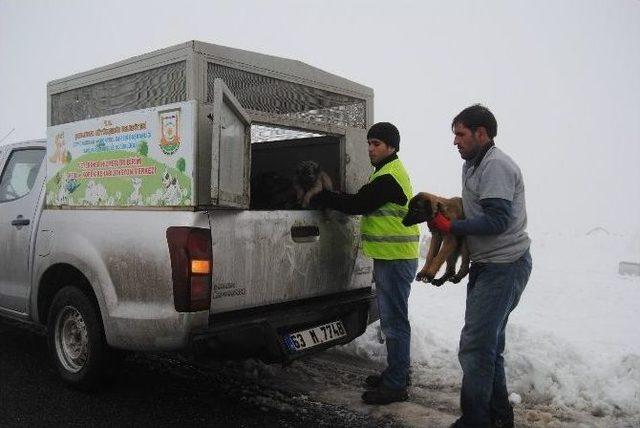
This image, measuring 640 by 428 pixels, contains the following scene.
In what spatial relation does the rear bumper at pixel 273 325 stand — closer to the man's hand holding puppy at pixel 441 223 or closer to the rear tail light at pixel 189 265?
the rear tail light at pixel 189 265

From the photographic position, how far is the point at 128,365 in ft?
14.1

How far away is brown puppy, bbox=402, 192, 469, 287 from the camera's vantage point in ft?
9.68

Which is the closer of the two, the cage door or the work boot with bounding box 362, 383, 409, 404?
the cage door

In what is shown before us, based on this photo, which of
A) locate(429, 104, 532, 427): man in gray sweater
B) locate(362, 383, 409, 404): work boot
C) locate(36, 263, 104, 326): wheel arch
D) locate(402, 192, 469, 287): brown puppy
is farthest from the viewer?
locate(36, 263, 104, 326): wheel arch

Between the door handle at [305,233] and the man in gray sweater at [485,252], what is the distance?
3.45 ft

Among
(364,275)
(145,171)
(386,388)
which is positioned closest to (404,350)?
(386,388)

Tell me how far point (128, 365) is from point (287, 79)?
269cm

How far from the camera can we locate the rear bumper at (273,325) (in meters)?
3.04

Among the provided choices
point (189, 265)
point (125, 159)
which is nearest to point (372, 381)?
point (189, 265)

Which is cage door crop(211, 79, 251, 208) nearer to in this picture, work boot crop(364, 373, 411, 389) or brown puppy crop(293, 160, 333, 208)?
brown puppy crop(293, 160, 333, 208)

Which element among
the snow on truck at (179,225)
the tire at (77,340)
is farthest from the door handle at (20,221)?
the tire at (77,340)

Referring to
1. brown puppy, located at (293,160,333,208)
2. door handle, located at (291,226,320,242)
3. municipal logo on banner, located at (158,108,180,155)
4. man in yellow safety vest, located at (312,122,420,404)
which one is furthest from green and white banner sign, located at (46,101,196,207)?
brown puppy, located at (293,160,333,208)

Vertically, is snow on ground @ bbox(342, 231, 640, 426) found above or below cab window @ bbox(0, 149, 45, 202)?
below

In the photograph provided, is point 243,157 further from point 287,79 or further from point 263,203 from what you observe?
point 263,203
